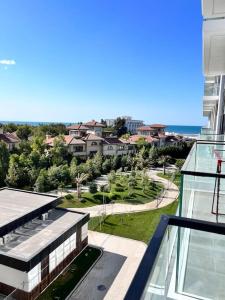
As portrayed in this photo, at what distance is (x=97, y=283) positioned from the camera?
38.5ft

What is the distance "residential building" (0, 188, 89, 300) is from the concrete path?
1415mm

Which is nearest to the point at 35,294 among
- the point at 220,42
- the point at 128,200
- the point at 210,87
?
the point at 220,42

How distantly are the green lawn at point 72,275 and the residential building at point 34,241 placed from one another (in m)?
0.26

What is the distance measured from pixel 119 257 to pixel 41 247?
4.59 meters

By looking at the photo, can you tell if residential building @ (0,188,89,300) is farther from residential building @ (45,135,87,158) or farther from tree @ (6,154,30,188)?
residential building @ (45,135,87,158)

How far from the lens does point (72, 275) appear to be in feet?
40.5

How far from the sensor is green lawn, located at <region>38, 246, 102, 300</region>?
10994 mm

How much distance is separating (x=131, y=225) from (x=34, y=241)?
24.8 feet

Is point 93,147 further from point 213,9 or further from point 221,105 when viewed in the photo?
point 213,9

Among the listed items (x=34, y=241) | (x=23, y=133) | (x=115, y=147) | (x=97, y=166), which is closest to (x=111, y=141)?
(x=115, y=147)

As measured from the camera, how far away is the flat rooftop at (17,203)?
12948 mm

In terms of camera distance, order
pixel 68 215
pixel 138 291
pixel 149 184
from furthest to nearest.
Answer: pixel 149 184, pixel 68 215, pixel 138 291

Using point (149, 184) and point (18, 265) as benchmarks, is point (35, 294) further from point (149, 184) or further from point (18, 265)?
point (149, 184)

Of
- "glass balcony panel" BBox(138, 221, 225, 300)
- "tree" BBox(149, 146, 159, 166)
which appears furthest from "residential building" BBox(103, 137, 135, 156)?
"glass balcony panel" BBox(138, 221, 225, 300)
